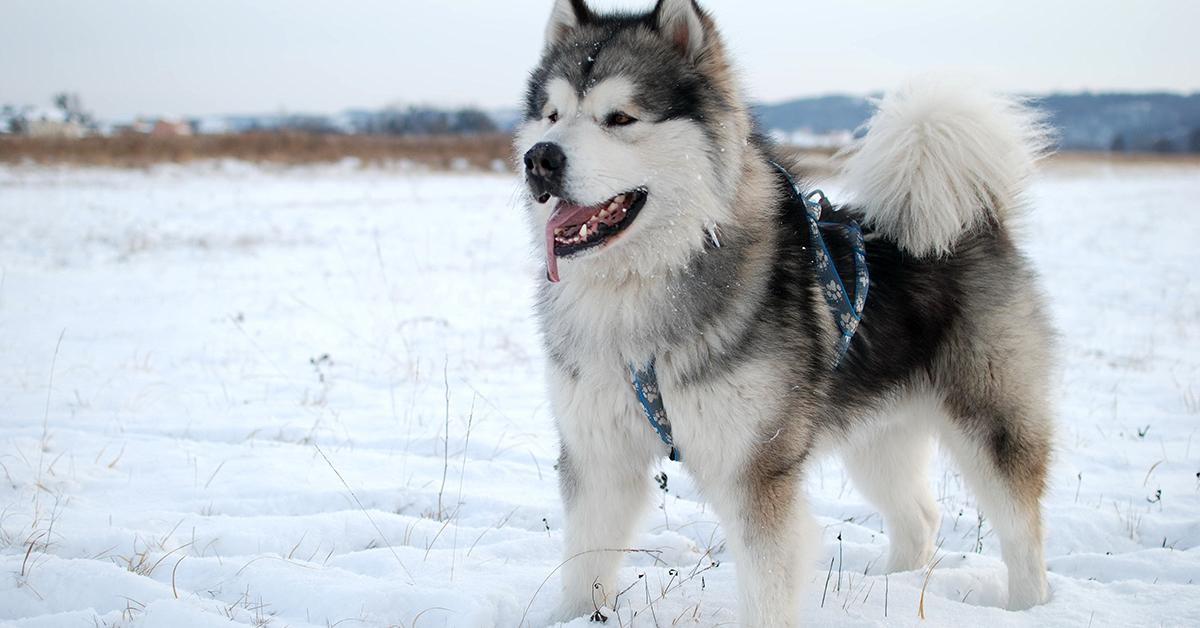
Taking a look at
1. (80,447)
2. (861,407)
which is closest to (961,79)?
(861,407)

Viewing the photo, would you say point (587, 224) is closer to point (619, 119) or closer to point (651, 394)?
point (619, 119)

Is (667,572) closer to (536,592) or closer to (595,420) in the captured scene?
(536,592)

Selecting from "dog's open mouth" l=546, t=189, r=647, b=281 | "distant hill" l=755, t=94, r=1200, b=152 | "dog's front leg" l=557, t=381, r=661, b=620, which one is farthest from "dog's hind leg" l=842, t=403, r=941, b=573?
"distant hill" l=755, t=94, r=1200, b=152

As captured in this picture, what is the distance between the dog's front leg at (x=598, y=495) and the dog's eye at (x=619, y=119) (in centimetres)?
Answer: 92

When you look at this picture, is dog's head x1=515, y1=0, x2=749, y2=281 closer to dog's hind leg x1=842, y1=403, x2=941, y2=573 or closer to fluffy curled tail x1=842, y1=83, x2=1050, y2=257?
fluffy curled tail x1=842, y1=83, x2=1050, y2=257

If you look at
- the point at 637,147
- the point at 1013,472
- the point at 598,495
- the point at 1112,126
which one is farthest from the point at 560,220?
the point at 1112,126

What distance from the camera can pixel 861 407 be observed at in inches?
114

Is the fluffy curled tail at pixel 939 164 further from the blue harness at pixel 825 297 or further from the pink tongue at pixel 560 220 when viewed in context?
the pink tongue at pixel 560 220

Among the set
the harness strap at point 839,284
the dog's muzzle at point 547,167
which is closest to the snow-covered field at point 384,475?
the harness strap at point 839,284

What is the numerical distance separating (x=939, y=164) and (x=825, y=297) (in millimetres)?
799

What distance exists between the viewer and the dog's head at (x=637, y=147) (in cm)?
242

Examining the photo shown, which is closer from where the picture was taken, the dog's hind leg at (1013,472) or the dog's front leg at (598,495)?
the dog's front leg at (598,495)

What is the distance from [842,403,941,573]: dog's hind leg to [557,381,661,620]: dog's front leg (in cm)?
118

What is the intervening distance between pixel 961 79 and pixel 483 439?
3.10 metres
